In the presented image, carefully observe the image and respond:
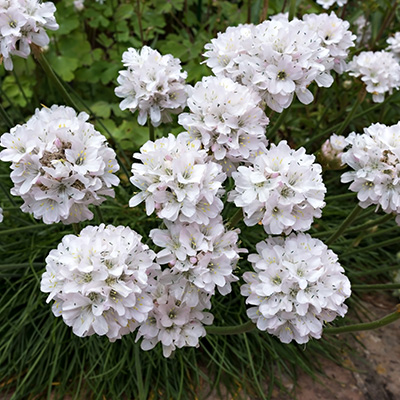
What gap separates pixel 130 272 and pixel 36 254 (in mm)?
982

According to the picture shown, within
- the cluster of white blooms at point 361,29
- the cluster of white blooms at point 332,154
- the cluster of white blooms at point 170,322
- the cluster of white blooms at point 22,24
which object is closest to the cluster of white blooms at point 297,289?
the cluster of white blooms at point 170,322

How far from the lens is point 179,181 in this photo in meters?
1.06

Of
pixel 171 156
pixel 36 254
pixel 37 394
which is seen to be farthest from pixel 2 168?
pixel 171 156

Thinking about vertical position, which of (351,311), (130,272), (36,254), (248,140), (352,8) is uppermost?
(248,140)

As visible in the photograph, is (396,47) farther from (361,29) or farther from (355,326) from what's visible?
(355,326)

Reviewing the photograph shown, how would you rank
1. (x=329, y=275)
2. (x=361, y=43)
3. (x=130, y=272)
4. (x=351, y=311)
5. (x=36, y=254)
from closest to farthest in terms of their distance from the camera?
1. (x=130, y=272)
2. (x=329, y=275)
3. (x=36, y=254)
4. (x=351, y=311)
5. (x=361, y=43)

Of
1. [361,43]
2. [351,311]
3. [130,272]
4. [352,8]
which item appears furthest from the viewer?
[352,8]

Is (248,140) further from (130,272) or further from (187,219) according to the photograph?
(130,272)

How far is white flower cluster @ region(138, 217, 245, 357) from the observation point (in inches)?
42.9

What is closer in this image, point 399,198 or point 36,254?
point 399,198

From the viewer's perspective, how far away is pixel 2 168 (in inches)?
84.8

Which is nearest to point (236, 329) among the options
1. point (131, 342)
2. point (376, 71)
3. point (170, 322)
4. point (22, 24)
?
point (170, 322)

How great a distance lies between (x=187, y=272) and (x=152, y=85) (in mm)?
641

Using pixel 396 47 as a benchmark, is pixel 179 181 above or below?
above
